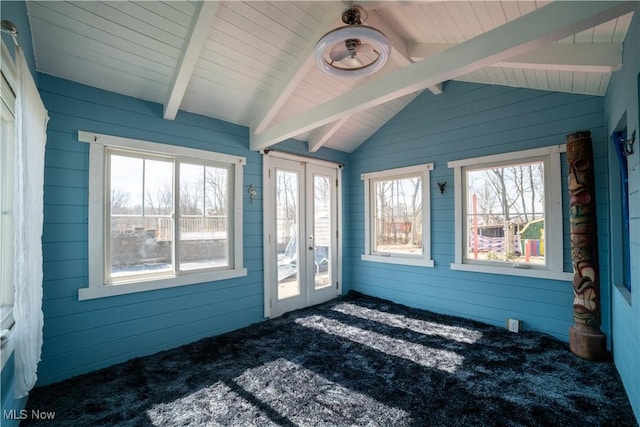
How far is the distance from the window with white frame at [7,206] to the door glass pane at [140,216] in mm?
898

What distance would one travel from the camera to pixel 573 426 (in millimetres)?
1828

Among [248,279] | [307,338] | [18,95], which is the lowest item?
[307,338]

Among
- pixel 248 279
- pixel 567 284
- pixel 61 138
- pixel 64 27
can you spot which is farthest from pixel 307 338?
pixel 64 27

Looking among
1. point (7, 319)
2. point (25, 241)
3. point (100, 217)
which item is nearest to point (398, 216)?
point (100, 217)

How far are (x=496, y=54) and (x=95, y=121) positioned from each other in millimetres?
3075

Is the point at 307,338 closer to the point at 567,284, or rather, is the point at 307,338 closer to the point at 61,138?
the point at 567,284

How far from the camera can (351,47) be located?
1.98 metres

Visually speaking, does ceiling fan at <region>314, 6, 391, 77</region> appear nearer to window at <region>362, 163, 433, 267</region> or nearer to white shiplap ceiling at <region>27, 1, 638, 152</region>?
white shiplap ceiling at <region>27, 1, 638, 152</region>

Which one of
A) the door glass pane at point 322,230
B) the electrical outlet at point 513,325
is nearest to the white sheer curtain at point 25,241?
the door glass pane at point 322,230

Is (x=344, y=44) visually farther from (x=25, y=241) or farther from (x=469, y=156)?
(x=469, y=156)

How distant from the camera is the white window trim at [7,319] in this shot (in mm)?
1440

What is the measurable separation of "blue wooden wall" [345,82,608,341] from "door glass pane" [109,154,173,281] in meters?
2.85

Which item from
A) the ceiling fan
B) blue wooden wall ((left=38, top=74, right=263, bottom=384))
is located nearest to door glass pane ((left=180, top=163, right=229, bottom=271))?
blue wooden wall ((left=38, top=74, right=263, bottom=384))

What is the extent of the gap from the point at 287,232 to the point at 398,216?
164 centimetres
